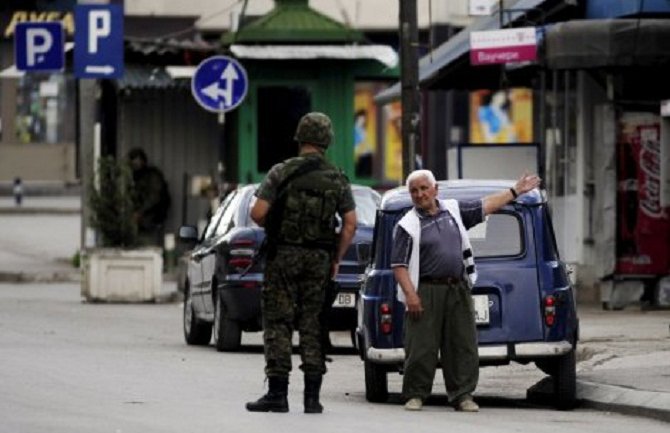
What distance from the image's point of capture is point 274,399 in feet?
53.5

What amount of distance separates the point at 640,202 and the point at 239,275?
25.1ft

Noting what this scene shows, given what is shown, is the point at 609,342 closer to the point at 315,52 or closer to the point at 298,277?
the point at 298,277

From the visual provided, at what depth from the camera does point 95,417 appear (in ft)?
51.0

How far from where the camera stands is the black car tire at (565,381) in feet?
58.2

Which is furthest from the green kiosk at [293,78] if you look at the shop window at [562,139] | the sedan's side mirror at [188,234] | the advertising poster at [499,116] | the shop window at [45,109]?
the shop window at [45,109]

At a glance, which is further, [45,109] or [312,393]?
[45,109]

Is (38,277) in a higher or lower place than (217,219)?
lower

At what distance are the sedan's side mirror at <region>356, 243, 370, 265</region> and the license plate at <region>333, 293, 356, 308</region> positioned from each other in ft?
1.02

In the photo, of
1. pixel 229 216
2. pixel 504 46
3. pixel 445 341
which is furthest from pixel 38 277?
pixel 445 341

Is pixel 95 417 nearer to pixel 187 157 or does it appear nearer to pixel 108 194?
pixel 108 194

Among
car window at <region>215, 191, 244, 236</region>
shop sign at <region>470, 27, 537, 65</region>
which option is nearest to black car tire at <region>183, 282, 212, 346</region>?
car window at <region>215, 191, 244, 236</region>

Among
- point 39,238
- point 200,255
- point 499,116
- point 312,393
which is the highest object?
point 499,116

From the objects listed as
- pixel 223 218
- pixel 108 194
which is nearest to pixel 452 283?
pixel 223 218

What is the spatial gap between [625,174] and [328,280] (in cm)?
1406
